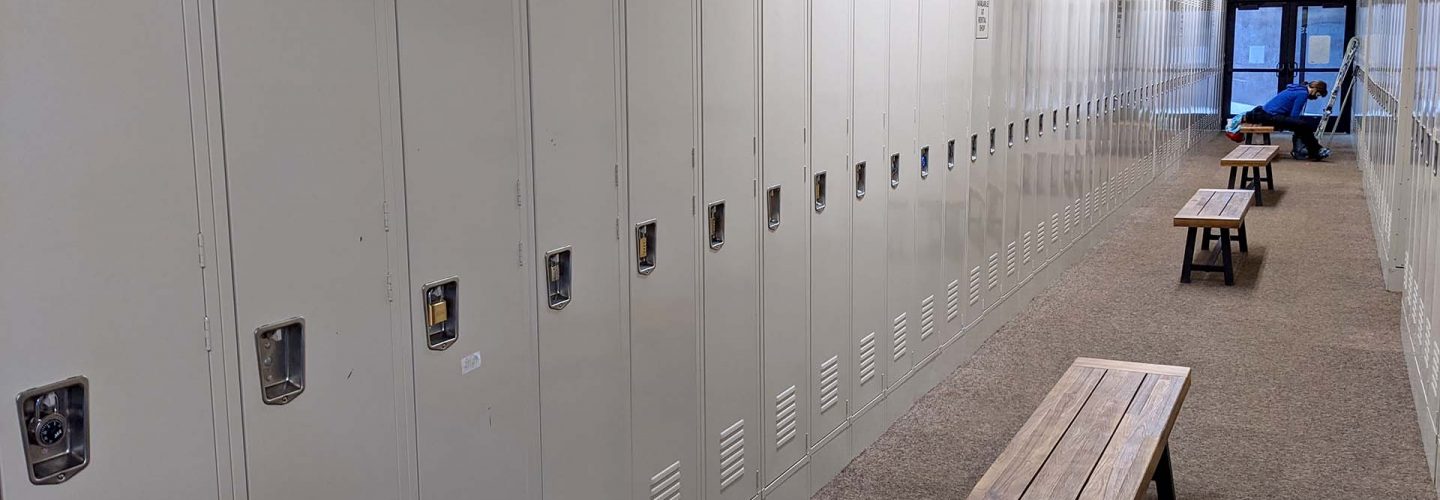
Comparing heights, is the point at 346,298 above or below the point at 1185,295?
above

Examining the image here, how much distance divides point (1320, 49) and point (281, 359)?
19.9 metres

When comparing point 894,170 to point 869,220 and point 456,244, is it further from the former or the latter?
point 456,244

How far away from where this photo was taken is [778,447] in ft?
13.8

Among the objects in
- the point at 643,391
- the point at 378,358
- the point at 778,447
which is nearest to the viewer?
the point at 378,358

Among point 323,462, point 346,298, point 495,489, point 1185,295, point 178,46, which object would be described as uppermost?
point 178,46

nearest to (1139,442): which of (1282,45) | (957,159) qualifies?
(957,159)

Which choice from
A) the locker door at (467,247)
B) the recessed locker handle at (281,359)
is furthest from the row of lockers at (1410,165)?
the recessed locker handle at (281,359)

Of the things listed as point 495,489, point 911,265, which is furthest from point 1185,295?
point 495,489

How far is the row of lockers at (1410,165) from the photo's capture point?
5016 mm

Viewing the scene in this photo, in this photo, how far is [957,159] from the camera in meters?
5.82

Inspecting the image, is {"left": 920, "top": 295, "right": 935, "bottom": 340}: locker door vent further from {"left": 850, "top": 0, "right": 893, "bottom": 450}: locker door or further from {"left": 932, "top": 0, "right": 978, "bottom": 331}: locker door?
{"left": 850, "top": 0, "right": 893, "bottom": 450}: locker door

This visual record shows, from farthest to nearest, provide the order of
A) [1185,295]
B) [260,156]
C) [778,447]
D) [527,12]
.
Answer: [1185,295], [778,447], [527,12], [260,156]

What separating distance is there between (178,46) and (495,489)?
1.25 metres

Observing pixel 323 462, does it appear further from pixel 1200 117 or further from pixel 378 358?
pixel 1200 117
